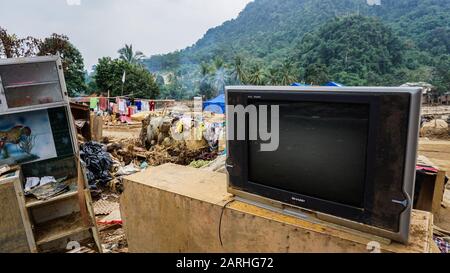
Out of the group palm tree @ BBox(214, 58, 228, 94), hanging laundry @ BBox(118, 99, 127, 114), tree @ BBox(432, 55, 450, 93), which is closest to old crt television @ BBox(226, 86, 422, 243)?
hanging laundry @ BBox(118, 99, 127, 114)

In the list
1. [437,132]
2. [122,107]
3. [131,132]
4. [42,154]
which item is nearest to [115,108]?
[122,107]

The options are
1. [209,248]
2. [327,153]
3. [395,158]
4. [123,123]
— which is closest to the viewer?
[395,158]

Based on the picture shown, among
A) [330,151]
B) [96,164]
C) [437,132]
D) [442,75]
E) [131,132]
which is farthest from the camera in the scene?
[442,75]

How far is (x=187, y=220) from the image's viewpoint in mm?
1966

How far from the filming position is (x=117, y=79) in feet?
88.7

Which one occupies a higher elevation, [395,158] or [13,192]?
[395,158]

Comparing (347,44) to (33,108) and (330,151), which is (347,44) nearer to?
(33,108)

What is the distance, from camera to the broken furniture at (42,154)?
305 cm

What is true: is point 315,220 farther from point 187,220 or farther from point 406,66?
point 406,66

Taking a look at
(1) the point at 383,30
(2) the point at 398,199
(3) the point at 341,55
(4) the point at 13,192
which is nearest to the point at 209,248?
(2) the point at 398,199

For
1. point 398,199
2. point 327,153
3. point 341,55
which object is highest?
point 341,55

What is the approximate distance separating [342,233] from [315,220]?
0.16 m

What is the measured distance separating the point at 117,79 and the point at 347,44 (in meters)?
33.3

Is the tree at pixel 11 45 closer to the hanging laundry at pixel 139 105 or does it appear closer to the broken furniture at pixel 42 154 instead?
the hanging laundry at pixel 139 105
